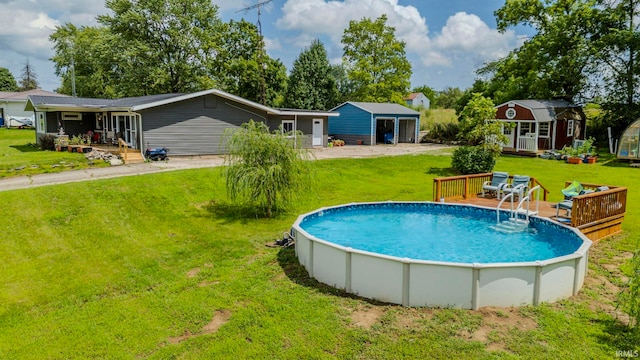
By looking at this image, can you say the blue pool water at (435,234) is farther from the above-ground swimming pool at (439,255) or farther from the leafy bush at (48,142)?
the leafy bush at (48,142)

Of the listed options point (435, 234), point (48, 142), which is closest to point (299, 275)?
point (435, 234)

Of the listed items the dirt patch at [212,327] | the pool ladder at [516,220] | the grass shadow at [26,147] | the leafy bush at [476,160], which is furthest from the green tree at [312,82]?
the dirt patch at [212,327]

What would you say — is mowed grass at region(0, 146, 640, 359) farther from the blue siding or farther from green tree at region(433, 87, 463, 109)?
green tree at region(433, 87, 463, 109)

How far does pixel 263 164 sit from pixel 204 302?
A: 5.10 m

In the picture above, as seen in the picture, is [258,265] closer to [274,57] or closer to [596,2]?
[596,2]

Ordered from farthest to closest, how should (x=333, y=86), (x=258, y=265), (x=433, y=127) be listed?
(x=333, y=86) < (x=433, y=127) < (x=258, y=265)

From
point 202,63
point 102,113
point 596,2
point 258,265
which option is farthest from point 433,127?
point 258,265

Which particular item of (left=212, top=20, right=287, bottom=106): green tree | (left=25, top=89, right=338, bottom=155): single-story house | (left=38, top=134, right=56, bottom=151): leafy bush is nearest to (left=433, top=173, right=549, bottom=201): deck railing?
(left=25, top=89, right=338, bottom=155): single-story house

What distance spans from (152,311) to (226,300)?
3.64 feet

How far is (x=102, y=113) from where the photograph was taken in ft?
85.5

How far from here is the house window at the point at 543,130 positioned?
2678 centimetres

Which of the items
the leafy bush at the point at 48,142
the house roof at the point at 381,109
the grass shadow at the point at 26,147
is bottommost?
the grass shadow at the point at 26,147

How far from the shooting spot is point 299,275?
25.6 feet

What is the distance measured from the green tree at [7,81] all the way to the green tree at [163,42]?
4565cm
